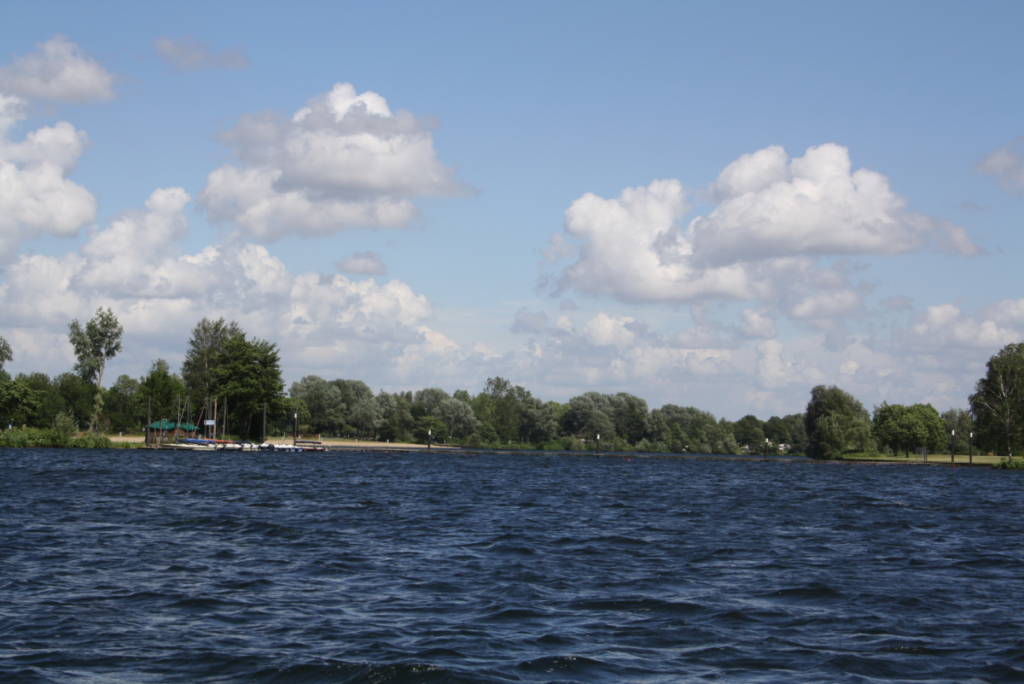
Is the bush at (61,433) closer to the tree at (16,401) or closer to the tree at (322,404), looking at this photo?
the tree at (16,401)

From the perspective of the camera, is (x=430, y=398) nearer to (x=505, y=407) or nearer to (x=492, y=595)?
(x=505, y=407)

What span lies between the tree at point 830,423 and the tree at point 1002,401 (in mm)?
23954

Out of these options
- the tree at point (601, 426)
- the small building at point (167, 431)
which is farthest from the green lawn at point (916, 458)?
the small building at point (167, 431)

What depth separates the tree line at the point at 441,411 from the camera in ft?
322

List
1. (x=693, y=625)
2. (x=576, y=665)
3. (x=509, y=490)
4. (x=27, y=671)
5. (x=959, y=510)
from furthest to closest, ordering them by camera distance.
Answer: (x=509, y=490), (x=959, y=510), (x=693, y=625), (x=576, y=665), (x=27, y=671)

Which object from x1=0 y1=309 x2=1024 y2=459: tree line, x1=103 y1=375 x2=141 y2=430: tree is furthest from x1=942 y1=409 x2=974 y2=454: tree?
x1=103 y1=375 x2=141 y2=430: tree

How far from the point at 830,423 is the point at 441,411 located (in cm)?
7342

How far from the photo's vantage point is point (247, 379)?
105 meters

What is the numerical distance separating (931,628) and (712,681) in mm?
5518

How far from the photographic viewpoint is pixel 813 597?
15.7 m

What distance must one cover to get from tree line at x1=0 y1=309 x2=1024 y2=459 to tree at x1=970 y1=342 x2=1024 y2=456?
133 mm

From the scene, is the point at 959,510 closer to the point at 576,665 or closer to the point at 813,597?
the point at 813,597

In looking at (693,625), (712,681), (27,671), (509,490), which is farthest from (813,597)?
(509,490)

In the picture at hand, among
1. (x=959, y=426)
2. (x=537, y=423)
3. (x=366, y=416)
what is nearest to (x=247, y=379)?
(x=366, y=416)
